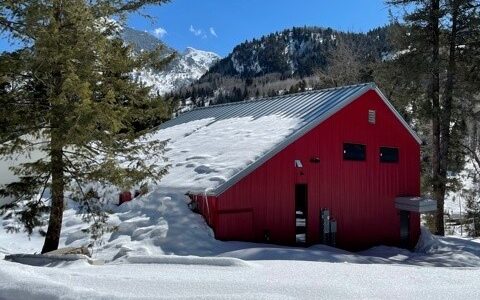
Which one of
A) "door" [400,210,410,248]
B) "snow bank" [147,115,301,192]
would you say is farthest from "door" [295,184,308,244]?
"door" [400,210,410,248]

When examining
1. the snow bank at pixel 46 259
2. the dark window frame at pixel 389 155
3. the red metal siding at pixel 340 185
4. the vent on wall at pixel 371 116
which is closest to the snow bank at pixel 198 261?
the snow bank at pixel 46 259

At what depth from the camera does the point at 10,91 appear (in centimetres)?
999

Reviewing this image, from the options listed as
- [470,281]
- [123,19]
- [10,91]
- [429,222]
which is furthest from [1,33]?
[429,222]

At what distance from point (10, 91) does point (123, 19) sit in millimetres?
3108

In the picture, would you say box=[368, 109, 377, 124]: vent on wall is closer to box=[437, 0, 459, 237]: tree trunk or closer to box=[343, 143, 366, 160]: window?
box=[343, 143, 366, 160]: window

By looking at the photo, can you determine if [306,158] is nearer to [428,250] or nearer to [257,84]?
[428,250]

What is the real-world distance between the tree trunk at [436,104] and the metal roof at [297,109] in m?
2.14

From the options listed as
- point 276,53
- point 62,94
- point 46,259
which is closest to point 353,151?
point 62,94

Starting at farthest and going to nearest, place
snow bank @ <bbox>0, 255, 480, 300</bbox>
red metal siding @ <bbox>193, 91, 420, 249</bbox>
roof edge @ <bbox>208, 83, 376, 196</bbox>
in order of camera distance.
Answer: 1. red metal siding @ <bbox>193, 91, 420, 249</bbox>
2. roof edge @ <bbox>208, 83, 376, 196</bbox>
3. snow bank @ <bbox>0, 255, 480, 300</bbox>

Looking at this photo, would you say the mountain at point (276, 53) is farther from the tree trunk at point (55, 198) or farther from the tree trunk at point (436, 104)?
the tree trunk at point (55, 198)

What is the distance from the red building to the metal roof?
0.14 feet

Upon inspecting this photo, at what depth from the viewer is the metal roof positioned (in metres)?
14.5

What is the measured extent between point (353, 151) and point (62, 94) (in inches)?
444

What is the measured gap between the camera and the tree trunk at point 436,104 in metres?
20.8
